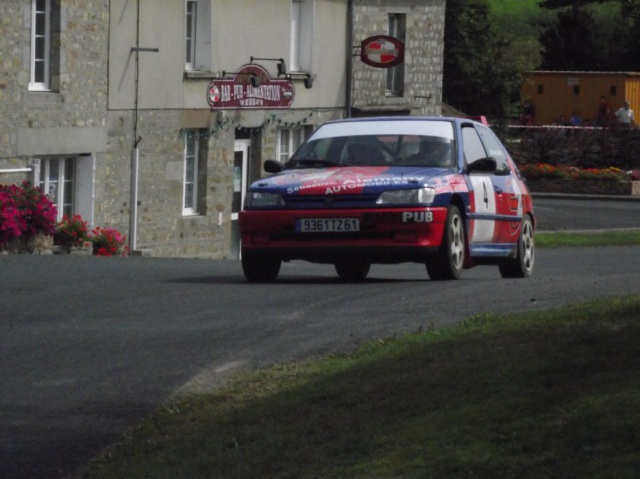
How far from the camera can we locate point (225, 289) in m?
13.4

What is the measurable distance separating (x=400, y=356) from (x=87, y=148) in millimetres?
17921

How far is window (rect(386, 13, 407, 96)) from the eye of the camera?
36844 mm

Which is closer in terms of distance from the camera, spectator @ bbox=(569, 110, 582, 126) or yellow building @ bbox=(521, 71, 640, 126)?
spectator @ bbox=(569, 110, 582, 126)

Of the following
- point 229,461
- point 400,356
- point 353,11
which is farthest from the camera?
point 353,11

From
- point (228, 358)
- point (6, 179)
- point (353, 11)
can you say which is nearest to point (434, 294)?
point (228, 358)

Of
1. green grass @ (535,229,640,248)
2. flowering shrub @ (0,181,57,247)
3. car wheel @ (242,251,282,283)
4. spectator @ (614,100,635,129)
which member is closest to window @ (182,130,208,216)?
green grass @ (535,229,640,248)

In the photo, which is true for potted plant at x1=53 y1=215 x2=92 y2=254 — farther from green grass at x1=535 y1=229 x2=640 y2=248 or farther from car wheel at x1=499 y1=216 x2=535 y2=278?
green grass at x1=535 y1=229 x2=640 y2=248

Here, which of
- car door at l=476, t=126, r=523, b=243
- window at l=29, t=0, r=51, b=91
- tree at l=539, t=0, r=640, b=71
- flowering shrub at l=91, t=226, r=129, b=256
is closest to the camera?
car door at l=476, t=126, r=523, b=243

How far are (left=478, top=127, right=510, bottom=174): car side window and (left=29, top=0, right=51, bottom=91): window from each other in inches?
436

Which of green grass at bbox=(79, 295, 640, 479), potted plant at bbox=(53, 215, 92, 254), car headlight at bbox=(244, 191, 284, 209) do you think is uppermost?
car headlight at bbox=(244, 191, 284, 209)

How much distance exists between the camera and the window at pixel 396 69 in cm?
3684

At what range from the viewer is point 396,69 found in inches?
1467

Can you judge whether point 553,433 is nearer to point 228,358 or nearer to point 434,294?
point 228,358

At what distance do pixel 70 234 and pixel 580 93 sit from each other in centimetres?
3526
